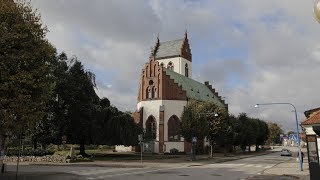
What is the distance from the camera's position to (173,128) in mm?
75688

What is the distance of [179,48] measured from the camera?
100125mm

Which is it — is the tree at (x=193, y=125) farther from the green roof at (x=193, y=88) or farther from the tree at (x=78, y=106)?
the green roof at (x=193, y=88)

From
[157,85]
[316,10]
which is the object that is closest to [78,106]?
[157,85]

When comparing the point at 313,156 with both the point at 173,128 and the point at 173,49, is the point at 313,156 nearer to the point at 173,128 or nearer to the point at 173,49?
the point at 173,128

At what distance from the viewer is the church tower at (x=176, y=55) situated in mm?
98750

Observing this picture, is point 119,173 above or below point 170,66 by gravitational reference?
below

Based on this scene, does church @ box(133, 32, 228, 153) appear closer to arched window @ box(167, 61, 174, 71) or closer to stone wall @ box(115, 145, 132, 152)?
stone wall @ box(115, 145, 132, 152)

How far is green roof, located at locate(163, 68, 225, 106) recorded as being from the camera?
81.6 metres

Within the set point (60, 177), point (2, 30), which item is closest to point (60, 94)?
point (60, 177)

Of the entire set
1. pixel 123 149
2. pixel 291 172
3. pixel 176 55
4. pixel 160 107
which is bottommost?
pixel 291 172

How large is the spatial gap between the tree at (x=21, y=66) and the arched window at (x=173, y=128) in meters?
54.9

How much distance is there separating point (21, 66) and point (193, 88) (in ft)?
232

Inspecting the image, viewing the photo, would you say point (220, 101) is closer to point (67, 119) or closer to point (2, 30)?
point (67, 119)

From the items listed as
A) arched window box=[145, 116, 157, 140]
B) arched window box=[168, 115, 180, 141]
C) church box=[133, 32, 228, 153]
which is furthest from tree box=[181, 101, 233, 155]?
arched window box=[145, 116, 157, 140]
